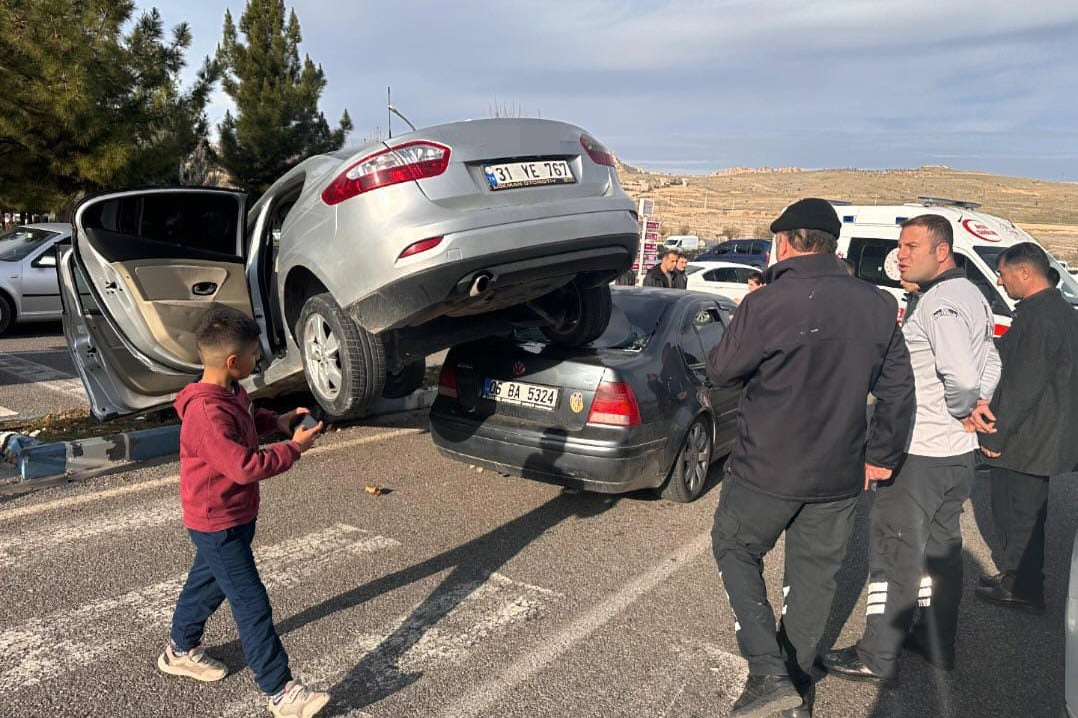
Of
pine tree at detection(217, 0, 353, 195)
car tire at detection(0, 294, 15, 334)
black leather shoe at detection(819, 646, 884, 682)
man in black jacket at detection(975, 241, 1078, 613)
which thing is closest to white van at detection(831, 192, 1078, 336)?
man in black jacket at detection(975, 241, 1078, 613)

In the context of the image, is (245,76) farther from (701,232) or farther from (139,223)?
(701,232)

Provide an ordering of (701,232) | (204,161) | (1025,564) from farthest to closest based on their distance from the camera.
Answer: (701,232) < (204,161) < (1025,564)

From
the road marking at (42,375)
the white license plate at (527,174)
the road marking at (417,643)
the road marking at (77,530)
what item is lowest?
the road marking at (42,375)

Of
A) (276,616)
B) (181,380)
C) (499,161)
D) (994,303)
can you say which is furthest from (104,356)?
(994,303)

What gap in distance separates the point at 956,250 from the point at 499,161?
6.83 meters

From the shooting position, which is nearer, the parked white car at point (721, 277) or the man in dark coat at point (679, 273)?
the man in dark coat at point (679, 273)

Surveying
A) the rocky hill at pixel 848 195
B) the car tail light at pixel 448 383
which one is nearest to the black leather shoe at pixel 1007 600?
the car tail light at pixel 448 383

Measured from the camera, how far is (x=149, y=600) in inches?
142

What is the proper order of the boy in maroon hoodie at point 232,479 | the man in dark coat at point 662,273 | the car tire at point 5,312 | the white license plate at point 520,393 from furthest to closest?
the car tire at point 5,312, the man in dark coat at point 662,273, the white license plate at point 520,393, the boy in maroon hoodie at point 232,479

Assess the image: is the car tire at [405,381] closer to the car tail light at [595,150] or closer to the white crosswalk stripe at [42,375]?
the car tail light at [595,150]

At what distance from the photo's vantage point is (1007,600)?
408 cm

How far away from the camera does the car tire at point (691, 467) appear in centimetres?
513

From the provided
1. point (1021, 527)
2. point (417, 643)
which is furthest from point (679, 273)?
point (417, 643)

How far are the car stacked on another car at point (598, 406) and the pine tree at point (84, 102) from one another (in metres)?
10.3
